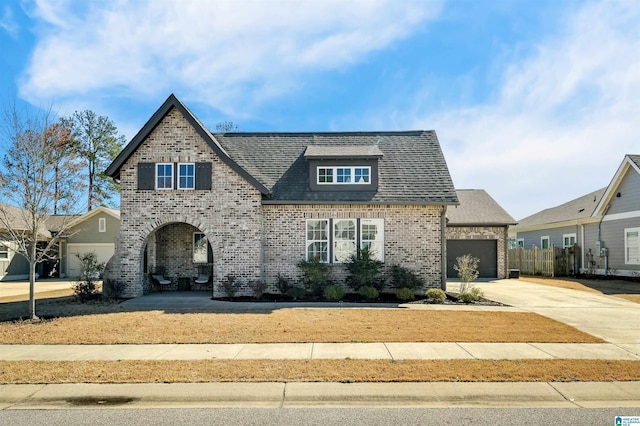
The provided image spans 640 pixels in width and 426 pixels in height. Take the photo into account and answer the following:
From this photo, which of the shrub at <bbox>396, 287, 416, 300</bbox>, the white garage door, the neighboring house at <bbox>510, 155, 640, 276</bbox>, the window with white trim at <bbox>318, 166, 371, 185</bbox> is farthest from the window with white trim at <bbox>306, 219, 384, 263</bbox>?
the white garage door

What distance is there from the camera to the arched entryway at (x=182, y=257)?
18484mm

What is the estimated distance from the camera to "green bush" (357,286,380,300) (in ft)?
51.2

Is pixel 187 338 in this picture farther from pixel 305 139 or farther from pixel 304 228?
pixel 305 139

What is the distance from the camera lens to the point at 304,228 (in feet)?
56.3

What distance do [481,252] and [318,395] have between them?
22250mm

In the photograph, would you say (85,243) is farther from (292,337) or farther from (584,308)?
(584,308)

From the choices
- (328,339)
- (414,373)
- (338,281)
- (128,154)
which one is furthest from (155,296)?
(414,373)

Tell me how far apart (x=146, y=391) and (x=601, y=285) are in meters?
22.8

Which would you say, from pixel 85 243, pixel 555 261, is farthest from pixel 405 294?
pixel 85 243

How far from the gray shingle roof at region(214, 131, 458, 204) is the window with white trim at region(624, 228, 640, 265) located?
12.4 meters

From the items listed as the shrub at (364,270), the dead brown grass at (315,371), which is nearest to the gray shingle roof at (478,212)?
the shrub at (364,270)

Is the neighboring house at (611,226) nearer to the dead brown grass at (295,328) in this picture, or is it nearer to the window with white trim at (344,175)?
the dead brown grass at (295,328)

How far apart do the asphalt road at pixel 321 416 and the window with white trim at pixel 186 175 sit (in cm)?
1134

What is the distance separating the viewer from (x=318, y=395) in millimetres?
6188
